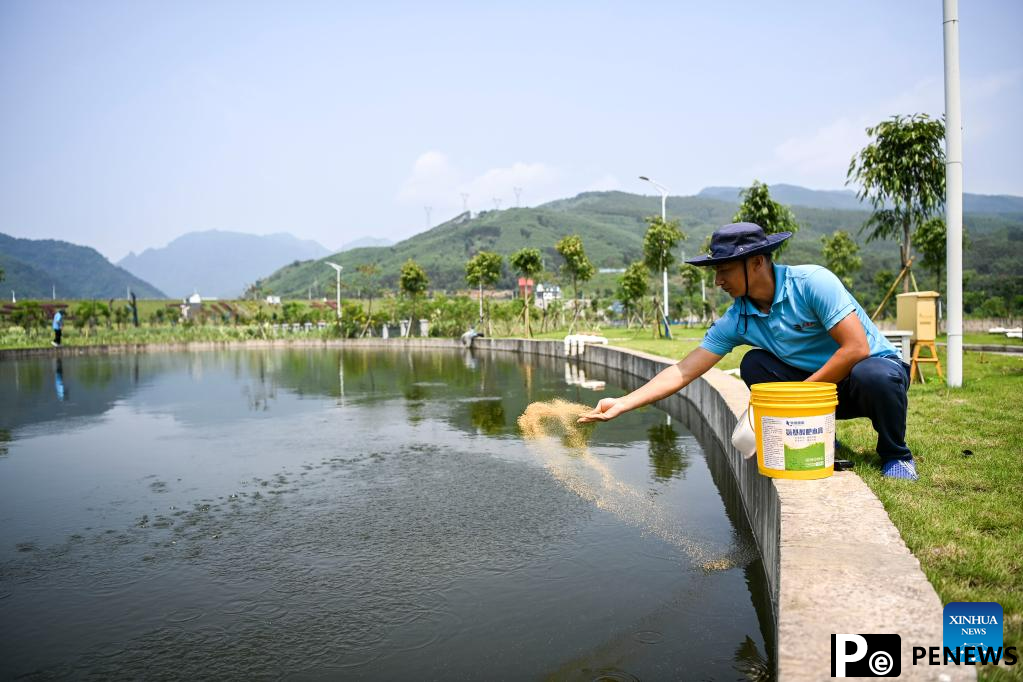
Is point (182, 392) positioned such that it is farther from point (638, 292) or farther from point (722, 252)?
point (638, 292)

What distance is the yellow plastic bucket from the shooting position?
170 inches

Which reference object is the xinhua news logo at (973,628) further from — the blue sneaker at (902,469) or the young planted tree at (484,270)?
the young planted tree at (484,270)

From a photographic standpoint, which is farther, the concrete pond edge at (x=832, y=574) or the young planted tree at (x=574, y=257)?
the young planted tree at (x=574, y=257)

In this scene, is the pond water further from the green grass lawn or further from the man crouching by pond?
the man crouching by pond

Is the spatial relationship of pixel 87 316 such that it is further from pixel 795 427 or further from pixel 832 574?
pixel 832 574

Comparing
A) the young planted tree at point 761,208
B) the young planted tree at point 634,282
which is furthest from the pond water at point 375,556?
the young planted tree at point 634,282

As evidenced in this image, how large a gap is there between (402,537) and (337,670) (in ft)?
7.19

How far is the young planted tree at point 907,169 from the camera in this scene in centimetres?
1377

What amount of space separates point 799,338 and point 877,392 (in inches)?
20.6

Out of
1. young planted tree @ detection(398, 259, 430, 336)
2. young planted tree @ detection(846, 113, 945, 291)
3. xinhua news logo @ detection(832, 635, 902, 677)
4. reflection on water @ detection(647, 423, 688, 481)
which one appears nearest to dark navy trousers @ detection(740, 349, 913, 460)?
xinhua news logo @ detection(832, 635, 902, 677)

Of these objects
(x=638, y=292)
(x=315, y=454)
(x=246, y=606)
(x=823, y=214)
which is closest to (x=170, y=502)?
(x=315, y=454)

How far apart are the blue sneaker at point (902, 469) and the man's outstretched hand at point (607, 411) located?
1.83 m

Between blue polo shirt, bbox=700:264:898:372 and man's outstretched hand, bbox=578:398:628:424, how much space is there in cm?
69

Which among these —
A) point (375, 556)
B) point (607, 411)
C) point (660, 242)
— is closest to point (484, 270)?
point (660, 242)
